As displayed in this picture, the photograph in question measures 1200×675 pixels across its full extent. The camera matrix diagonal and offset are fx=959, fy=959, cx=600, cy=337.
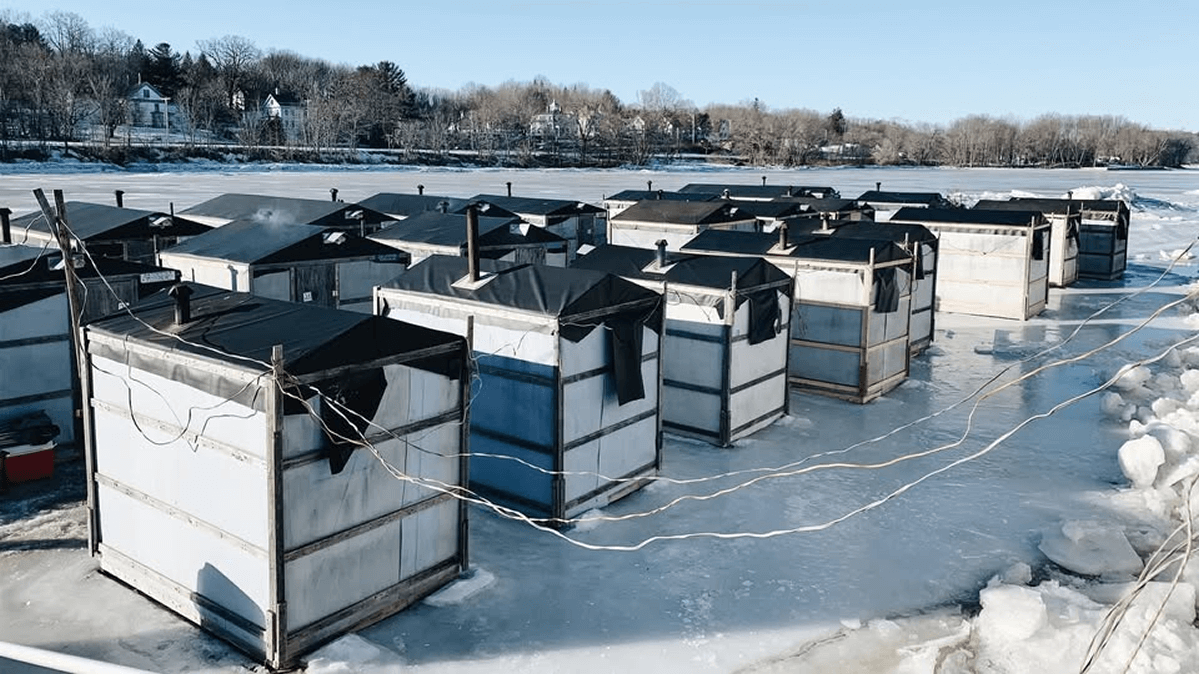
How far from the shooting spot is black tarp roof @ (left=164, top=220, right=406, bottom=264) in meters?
16.7

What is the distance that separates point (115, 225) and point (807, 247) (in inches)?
540

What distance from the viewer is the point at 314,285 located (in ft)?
56.4

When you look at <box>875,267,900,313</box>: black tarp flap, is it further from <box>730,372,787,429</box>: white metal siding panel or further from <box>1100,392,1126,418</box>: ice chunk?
<box>1100,392,1126,418</box>: ice chunk

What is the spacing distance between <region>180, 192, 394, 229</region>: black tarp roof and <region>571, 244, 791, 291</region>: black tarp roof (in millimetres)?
9977

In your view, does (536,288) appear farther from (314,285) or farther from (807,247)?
(807,247)

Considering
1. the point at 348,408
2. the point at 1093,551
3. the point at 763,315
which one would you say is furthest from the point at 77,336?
the point at 1093,551

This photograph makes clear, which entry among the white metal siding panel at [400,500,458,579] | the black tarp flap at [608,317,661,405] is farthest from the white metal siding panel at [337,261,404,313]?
the white metal siding panel at [400,500,458,579]

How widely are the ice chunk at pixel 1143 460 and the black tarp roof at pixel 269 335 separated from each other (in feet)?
29.4

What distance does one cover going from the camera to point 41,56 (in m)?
100

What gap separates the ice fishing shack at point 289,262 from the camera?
1645cm

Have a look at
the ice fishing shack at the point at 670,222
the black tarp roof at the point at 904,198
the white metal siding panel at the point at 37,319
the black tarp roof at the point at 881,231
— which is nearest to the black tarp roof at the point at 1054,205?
the black tarp roof at the point at 904,198

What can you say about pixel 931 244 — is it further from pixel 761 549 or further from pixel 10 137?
pixel 10 137

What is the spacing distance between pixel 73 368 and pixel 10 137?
81.3 metres

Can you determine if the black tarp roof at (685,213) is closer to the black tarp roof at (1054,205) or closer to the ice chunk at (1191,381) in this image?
the black tarp roof at (1054,205)
